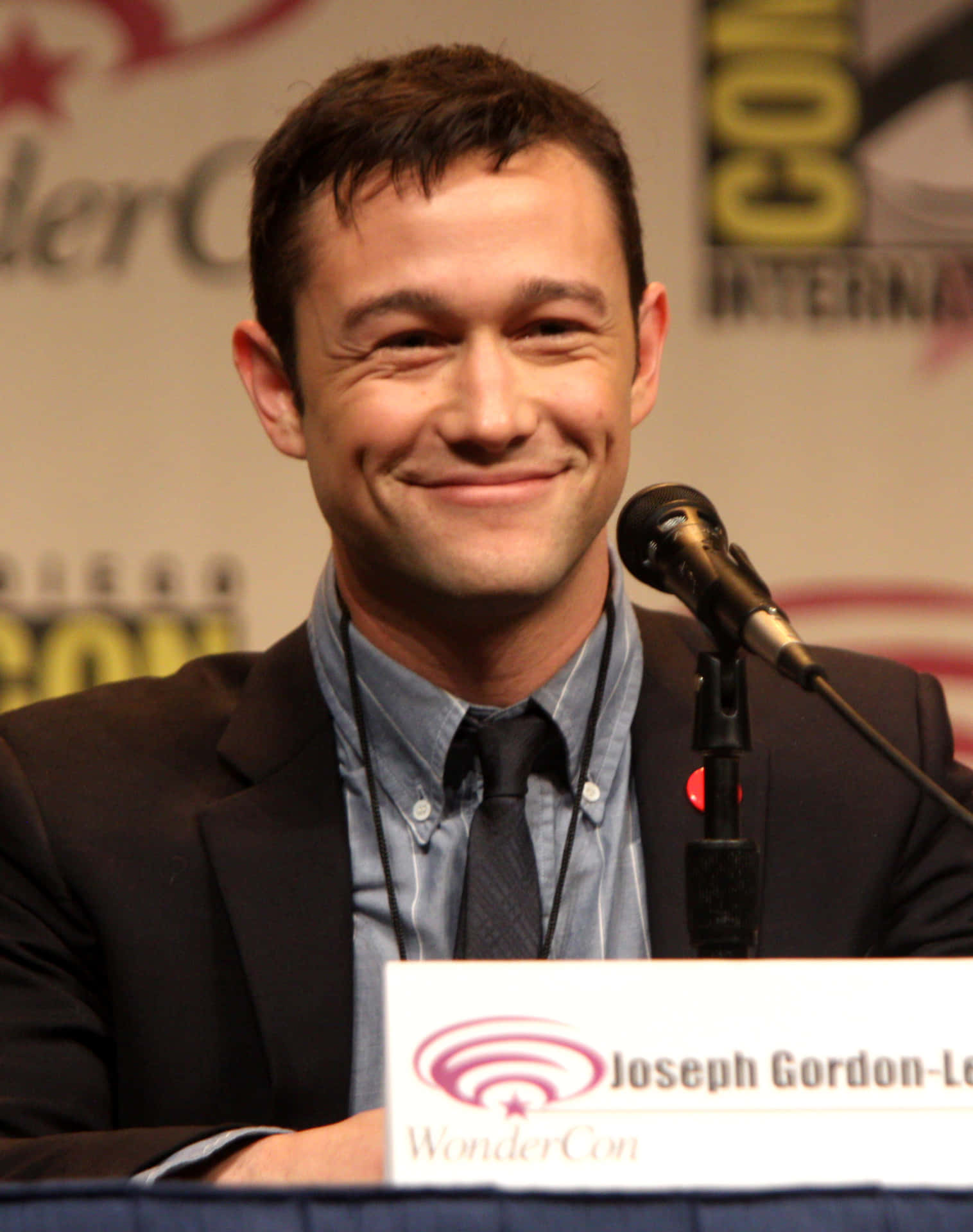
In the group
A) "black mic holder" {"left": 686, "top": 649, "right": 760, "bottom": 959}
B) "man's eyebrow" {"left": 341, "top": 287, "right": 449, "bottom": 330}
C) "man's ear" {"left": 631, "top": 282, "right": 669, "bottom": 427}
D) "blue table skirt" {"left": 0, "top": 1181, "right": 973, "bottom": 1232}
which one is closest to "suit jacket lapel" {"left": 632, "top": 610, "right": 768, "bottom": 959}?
"man's ear" {"left": 631, "top": 282, "right": 669, "bottom": 427}

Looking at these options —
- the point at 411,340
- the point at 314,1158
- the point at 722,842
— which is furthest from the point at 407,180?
the point at 314,1158

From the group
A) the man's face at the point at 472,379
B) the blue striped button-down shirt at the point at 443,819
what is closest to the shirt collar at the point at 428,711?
the blue striped button-down shirt at the point at 443,819

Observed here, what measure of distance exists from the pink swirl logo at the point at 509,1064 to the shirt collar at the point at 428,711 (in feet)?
2.41

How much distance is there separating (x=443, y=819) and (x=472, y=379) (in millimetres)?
454

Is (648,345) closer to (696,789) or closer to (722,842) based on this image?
(696,789)

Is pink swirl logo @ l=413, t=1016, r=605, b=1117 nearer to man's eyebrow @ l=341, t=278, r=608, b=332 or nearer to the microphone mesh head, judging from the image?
the microphone mesh head

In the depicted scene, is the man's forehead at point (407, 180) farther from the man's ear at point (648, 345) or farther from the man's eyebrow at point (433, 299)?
the man's ear at point (648, 345)

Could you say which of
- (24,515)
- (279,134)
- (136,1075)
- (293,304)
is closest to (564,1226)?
(136,1075)

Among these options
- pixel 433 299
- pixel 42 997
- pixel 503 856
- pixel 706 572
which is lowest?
pixel 42 997

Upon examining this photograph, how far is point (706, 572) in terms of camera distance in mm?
1244

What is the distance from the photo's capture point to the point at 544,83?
6.10 ft

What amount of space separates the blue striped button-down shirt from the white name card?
685 mm

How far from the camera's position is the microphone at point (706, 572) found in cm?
116

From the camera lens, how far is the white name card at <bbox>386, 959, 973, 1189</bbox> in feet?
3.16
